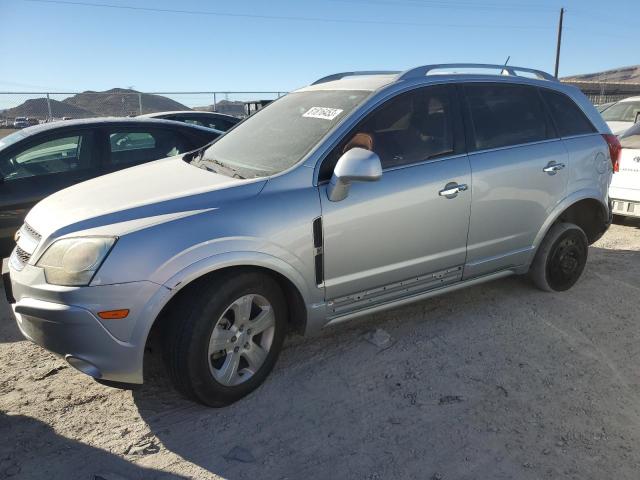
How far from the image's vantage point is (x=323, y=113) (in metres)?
3.45

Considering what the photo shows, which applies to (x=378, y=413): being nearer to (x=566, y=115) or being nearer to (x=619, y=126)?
(x=566, y=115)

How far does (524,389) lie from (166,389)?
2.17m

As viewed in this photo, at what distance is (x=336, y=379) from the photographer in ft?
10.5

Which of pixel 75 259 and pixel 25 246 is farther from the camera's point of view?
pixel 25 246

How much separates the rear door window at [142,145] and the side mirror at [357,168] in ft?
10.3

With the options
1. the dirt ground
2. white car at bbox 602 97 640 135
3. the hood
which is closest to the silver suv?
the dirt ground

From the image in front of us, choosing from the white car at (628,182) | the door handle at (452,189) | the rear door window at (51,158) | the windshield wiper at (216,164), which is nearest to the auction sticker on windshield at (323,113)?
the windshield wiper at (216,164)

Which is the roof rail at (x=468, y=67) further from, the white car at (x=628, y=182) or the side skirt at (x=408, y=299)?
the white car at (x=628, y=182)

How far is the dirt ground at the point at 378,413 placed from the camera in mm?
2479

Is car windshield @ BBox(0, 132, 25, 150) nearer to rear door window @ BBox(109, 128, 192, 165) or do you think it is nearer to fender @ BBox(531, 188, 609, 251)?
rear door window @ BBox(109, 128, 192, 165)

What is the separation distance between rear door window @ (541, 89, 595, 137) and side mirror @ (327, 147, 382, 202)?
85.3 inches

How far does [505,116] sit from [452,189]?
3.00 ft

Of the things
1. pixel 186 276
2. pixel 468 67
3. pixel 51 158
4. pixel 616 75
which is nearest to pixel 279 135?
pixel 186 276

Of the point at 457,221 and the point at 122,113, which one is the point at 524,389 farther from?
the point at 122,113
